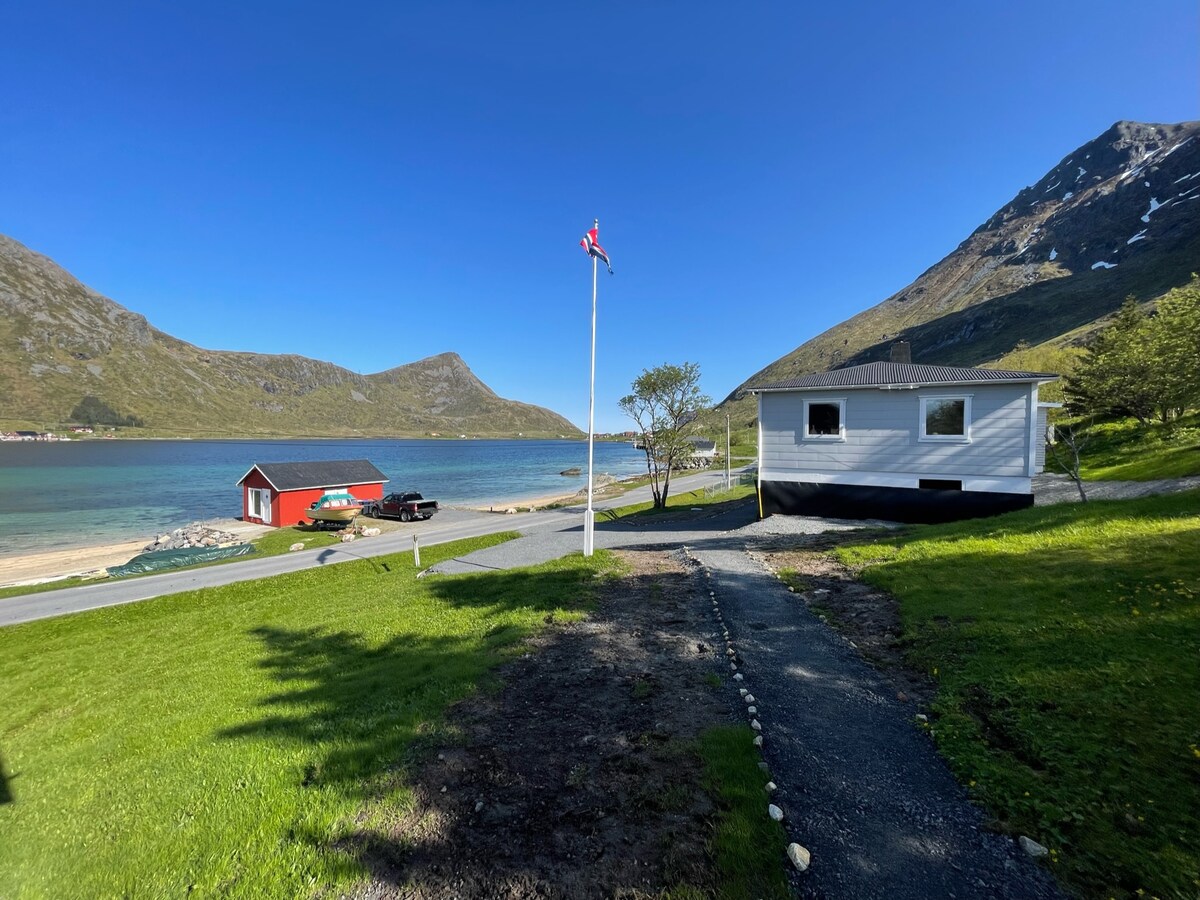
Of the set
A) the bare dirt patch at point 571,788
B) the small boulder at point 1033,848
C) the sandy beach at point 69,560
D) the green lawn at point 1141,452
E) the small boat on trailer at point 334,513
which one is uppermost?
the green lawn at point 1141,452

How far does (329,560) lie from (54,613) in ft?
27.1

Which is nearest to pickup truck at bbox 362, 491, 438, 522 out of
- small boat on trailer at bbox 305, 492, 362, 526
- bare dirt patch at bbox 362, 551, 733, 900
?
small boat on trailer at bbox 305, 492, 362, 526

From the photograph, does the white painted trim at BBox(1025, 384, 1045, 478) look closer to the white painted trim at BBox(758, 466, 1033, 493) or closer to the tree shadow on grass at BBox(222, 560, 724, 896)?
the white painted trim at BBox(758, 466, 1033, 493)

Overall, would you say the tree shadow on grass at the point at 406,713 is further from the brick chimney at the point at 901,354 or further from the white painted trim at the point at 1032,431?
the brick chimney at the point at 901,354

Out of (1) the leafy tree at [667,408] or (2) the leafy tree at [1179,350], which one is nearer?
(2) the leafy tree at [1179,350]

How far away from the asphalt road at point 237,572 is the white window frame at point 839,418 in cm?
978

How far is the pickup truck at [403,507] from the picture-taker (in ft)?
122

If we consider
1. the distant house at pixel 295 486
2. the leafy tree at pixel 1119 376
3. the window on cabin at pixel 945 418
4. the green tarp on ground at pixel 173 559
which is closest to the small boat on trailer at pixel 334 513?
the distant house at pixel 295 486

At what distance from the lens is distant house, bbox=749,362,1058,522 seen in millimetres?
16391

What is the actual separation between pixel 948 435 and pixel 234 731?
2021cm

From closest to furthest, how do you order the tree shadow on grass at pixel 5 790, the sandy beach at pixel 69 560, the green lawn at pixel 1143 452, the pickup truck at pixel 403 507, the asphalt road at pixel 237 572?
the tree shadow on grass at pixel 5 790 → the asphalt road at pixel 237 572 → the green lawn at pixel 1143 452 → the sandy beach at pixel 69 560 → the pickup truck at pixel 403 507

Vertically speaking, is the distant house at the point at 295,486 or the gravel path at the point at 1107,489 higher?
the gravel path at the point at 1107,489

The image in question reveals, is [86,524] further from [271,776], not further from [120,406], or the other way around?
[120,406]

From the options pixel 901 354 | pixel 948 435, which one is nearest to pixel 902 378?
pixel 948 435
